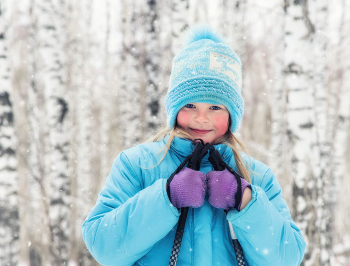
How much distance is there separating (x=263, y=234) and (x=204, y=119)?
0.68 m

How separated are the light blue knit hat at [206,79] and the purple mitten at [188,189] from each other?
0.50 metres

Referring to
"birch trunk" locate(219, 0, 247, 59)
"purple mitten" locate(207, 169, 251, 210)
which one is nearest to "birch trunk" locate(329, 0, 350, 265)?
"birch trunk" locate(219, 0, 247, 59)

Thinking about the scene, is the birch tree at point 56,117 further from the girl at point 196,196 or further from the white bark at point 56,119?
the girl at point 196,196

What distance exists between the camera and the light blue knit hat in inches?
62.7

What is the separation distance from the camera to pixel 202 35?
1.91 metres

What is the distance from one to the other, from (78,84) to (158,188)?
8330 millimetres

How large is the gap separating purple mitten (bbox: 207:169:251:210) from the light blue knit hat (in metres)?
0.50

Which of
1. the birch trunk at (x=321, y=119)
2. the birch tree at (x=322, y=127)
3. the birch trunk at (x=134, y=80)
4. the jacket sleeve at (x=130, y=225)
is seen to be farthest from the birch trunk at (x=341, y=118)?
the jacket sleeve at (x=130, y=225)

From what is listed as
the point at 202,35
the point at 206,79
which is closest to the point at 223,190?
the point at 206,79

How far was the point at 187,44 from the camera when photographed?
1969mm

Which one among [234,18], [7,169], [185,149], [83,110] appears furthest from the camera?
[83,110]

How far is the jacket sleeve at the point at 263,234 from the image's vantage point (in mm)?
1280

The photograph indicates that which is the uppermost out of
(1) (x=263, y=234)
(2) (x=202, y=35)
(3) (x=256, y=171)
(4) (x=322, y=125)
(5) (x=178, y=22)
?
(5) (x=178, y=22)

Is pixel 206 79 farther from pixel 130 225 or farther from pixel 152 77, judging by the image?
pixel 152 77
